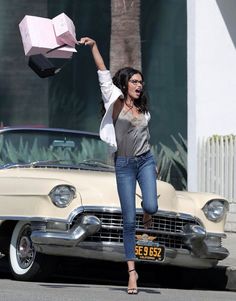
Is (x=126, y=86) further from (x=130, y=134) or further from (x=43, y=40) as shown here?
(x=43, y=40)

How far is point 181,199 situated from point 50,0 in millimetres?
8840

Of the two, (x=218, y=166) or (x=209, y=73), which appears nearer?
(x=218, y=166)

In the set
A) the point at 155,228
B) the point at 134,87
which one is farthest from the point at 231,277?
the point at 134,87

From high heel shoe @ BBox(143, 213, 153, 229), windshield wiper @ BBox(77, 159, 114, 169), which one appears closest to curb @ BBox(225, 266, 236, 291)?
windshield wiper @ BBox(77, 159, 114, 169)

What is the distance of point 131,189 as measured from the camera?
9.33 meters

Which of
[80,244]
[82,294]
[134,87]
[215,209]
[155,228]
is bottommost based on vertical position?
[82,294]

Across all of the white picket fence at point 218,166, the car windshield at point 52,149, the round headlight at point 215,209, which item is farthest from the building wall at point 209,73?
the round headlight at point 215,209

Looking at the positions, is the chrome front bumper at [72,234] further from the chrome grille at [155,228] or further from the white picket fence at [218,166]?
the white picket fence at [218,166]

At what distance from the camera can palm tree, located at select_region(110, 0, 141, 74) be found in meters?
16.4

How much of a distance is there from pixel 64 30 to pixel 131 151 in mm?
1134

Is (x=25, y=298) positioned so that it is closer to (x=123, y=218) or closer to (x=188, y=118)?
(x=123, y=218)

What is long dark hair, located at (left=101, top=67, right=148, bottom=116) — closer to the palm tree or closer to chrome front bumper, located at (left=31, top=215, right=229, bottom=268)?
chrome front bumper, located at (left=31, top=215, right=229, bottom=268)

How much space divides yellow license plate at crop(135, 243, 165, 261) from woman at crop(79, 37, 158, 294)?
72 centimetres

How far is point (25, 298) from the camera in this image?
Result: 8836 millimetres
